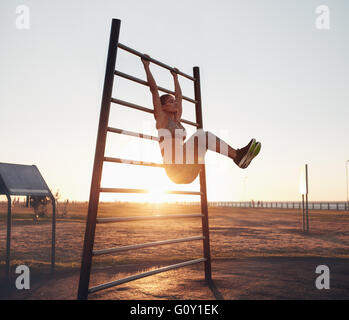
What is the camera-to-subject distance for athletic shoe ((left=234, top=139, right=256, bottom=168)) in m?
3.30

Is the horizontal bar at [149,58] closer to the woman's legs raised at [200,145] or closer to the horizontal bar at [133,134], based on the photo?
the horizontal bar at [133,134]

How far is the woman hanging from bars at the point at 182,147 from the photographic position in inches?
127

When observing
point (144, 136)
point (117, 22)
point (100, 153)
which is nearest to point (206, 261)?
point (144, 136)

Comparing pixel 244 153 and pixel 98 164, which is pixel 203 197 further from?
pixel 98 164

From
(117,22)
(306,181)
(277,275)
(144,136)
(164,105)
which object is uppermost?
(117,22)

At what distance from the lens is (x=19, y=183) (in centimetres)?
430

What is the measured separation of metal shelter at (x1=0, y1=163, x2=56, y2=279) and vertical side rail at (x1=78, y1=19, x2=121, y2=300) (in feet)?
5.74

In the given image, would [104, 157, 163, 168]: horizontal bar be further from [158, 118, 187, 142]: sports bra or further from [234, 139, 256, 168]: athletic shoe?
[234, 139, 256, 168]: athletic shoe

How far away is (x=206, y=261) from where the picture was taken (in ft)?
12.9

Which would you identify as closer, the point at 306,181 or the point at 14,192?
the point at 14,192
